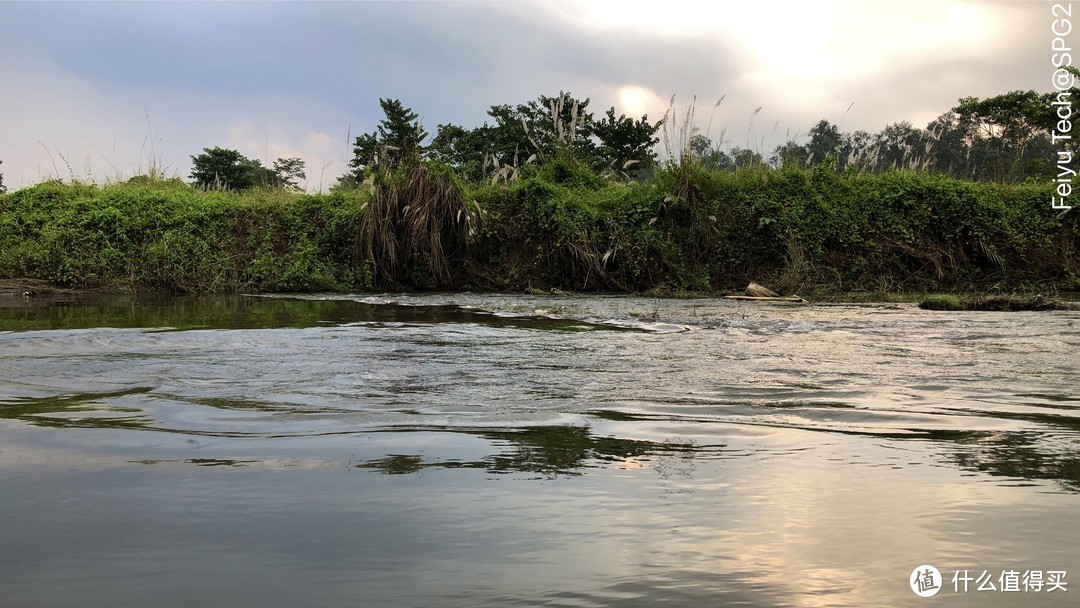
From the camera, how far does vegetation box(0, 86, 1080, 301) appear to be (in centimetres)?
997

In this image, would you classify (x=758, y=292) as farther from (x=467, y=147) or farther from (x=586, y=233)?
(x=467, y=147)

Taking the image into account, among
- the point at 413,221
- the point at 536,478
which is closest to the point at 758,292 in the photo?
the point at 413,221

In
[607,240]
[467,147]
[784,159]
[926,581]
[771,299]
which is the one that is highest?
[467,147]

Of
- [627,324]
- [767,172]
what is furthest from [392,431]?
[767,172]

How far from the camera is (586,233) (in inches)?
399

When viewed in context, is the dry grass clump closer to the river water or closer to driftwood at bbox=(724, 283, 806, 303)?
driftwood at bbox=(724, 283, 806, 303)

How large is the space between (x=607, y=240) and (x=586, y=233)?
1.09ft

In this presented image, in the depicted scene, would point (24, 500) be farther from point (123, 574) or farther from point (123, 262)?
point (123, 262)

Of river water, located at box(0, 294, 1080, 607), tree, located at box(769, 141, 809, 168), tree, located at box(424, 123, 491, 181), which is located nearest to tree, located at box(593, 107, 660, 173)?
tree, located at box(424, 123, 491, 181)

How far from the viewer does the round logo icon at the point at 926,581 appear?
3.55 ft

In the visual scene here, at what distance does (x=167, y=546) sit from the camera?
1229 millimetres

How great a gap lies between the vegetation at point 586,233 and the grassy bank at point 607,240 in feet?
0.07

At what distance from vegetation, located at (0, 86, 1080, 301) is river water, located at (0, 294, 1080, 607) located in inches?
252

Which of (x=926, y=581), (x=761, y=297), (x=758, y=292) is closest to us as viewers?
(x=926, y=581)
